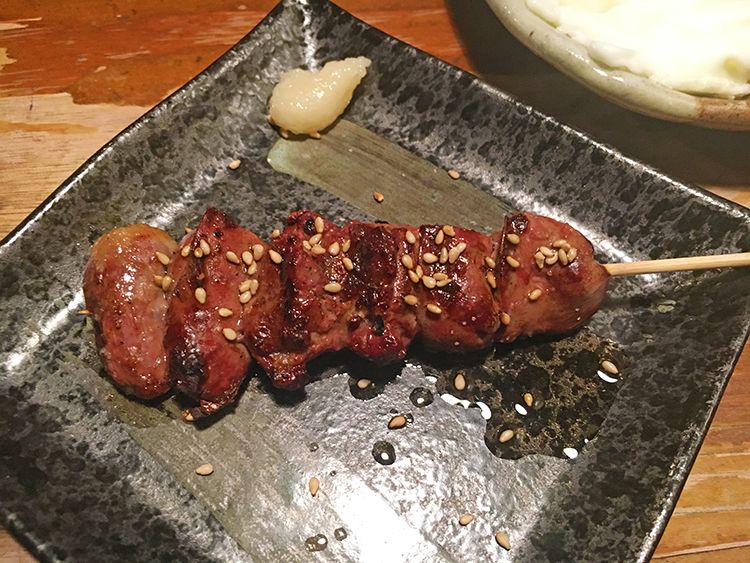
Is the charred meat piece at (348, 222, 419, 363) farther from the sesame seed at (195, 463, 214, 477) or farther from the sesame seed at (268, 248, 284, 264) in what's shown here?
the sesame seed at (195, 463, 214, 477)

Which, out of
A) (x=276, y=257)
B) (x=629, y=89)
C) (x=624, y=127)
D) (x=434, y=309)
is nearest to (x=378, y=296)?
(x=434, y=309)

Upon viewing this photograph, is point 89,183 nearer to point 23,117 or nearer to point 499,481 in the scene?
point 23,117

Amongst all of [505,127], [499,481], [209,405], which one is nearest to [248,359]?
[209,405]

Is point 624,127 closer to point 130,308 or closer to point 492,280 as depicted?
point 492,280

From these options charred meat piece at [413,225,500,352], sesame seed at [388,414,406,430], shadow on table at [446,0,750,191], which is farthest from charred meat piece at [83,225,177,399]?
shadow on table at [446,0,750,191]

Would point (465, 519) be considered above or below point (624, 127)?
below

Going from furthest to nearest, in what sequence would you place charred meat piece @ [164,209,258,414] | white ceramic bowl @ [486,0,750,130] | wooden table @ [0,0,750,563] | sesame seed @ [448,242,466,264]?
1. wooden table @ [0,0,750,563]
2. white ceramic bowl @ [486,0,750,130]
3. sesame seed @ [448,242,466,264]
4. charred meat piece @ [164,209,258,414]

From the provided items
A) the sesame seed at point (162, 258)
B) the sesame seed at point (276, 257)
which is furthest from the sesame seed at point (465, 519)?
the sesame seed at point (162, 258)
